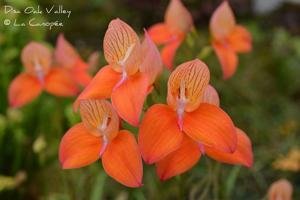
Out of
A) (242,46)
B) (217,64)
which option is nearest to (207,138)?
(242,46)

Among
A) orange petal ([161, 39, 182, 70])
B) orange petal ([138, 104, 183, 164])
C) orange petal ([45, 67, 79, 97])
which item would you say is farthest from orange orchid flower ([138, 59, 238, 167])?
orange petal ([45, 67, 79, 97])

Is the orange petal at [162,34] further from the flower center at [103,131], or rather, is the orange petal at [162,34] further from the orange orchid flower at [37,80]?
the flower center at [103,131]

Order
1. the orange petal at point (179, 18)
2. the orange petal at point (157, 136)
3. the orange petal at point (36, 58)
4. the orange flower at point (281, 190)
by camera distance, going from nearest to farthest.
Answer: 1. the orange petal at point (157, 136)
2. the orange flower at point (281, 190)
3. the orange petal at point (179, 18)
4. the orange petal at point (36, 58)

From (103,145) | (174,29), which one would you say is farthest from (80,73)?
(103,145)

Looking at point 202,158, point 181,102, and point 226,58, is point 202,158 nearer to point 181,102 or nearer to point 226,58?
point 226,58

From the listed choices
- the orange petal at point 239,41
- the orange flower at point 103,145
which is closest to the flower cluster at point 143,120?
the orange flower at point 103,145

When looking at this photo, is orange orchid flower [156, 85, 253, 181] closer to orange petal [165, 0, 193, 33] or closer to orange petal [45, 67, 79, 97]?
orange petal [165, 0, 193, 33]

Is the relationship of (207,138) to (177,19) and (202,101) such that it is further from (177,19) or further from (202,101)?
(177,19)
